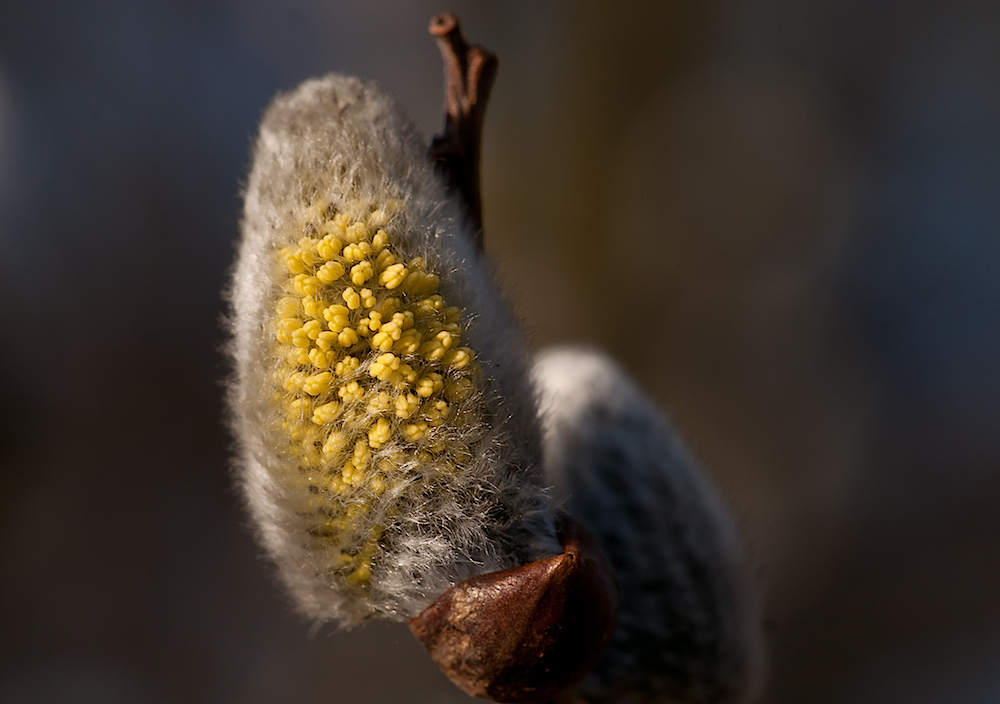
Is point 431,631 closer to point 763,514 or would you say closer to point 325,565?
point 325,565

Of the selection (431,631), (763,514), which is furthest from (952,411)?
(431,631)

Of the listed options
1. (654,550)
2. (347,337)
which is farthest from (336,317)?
(654,550)

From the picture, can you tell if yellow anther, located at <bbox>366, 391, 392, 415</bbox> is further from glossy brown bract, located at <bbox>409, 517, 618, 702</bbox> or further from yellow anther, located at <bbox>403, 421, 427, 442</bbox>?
glossy brown bract, located at <bbox>409, 517, 618, 702</bbox>

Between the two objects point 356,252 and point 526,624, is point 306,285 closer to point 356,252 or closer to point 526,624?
point 356,252

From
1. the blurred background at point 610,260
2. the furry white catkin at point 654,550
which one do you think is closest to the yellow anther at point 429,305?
the furry white catkin at point 654,550

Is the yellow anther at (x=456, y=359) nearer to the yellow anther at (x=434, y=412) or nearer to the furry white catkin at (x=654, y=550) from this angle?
the yellow anther at (x=434, y=412)
